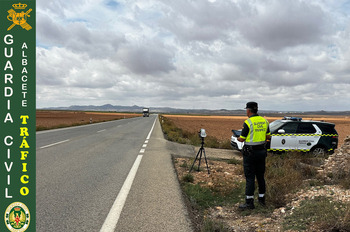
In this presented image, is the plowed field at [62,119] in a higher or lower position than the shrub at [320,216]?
lower

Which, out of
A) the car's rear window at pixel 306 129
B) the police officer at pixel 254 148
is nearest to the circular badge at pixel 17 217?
the police officer at pixel 254 148

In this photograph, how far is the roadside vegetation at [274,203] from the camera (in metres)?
3.42

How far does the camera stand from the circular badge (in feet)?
11.6

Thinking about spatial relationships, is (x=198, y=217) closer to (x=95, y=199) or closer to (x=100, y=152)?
(x=95, y=199)

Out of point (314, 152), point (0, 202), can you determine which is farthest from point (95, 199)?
point (314, 152)

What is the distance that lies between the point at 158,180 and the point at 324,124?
7536mm

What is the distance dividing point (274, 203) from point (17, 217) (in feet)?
14.3

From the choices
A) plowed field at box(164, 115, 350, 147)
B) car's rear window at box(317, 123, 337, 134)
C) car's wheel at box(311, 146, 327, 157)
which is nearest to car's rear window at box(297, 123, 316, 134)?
car's rear window at box(317, 123, 337, 134)

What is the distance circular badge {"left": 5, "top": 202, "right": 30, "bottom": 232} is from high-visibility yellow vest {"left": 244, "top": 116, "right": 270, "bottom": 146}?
12.7ft

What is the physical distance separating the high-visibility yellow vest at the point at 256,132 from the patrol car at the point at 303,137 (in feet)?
16.4

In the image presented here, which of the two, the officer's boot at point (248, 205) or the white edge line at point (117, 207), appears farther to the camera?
the officer's boot at point (248, 205)

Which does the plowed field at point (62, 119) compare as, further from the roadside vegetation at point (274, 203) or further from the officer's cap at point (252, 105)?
the officer's cap at point (252, 105)

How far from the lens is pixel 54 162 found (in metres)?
7.62

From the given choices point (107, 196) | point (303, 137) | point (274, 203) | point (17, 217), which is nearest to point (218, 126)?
point (303, 137)
